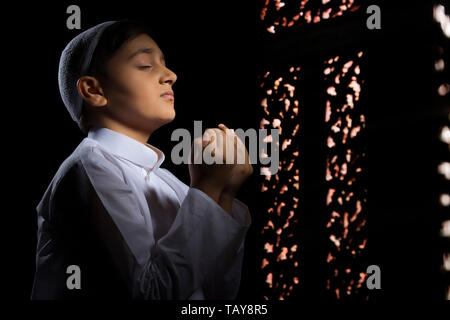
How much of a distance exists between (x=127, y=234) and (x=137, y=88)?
0.39 metres

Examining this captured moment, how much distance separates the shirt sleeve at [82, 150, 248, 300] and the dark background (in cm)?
26

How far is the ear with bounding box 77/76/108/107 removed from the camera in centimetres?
156

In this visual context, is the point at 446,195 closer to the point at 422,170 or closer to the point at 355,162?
the point at 422,170

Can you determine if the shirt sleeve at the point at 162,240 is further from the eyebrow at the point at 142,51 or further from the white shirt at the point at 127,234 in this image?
the eyebrow at the point at 142,51

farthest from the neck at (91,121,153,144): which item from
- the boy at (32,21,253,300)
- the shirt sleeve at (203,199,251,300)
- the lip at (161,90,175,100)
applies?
the shirt sleeve at (203,199,251,300)

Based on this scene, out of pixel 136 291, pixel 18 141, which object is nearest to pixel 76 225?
pixel 136 291

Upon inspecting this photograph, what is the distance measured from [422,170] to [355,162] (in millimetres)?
165

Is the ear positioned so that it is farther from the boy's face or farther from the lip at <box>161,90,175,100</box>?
the lip at <box>161,90,175,100</box>

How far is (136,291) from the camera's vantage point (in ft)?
4.25

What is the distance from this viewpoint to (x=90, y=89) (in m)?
1.56

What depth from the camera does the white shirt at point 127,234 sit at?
1323mm

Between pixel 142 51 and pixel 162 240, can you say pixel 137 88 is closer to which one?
pixel 142 51

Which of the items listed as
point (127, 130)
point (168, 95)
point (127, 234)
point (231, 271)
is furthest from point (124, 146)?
point (231, 271)

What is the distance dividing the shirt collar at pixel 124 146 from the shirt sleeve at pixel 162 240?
0.11 metres
